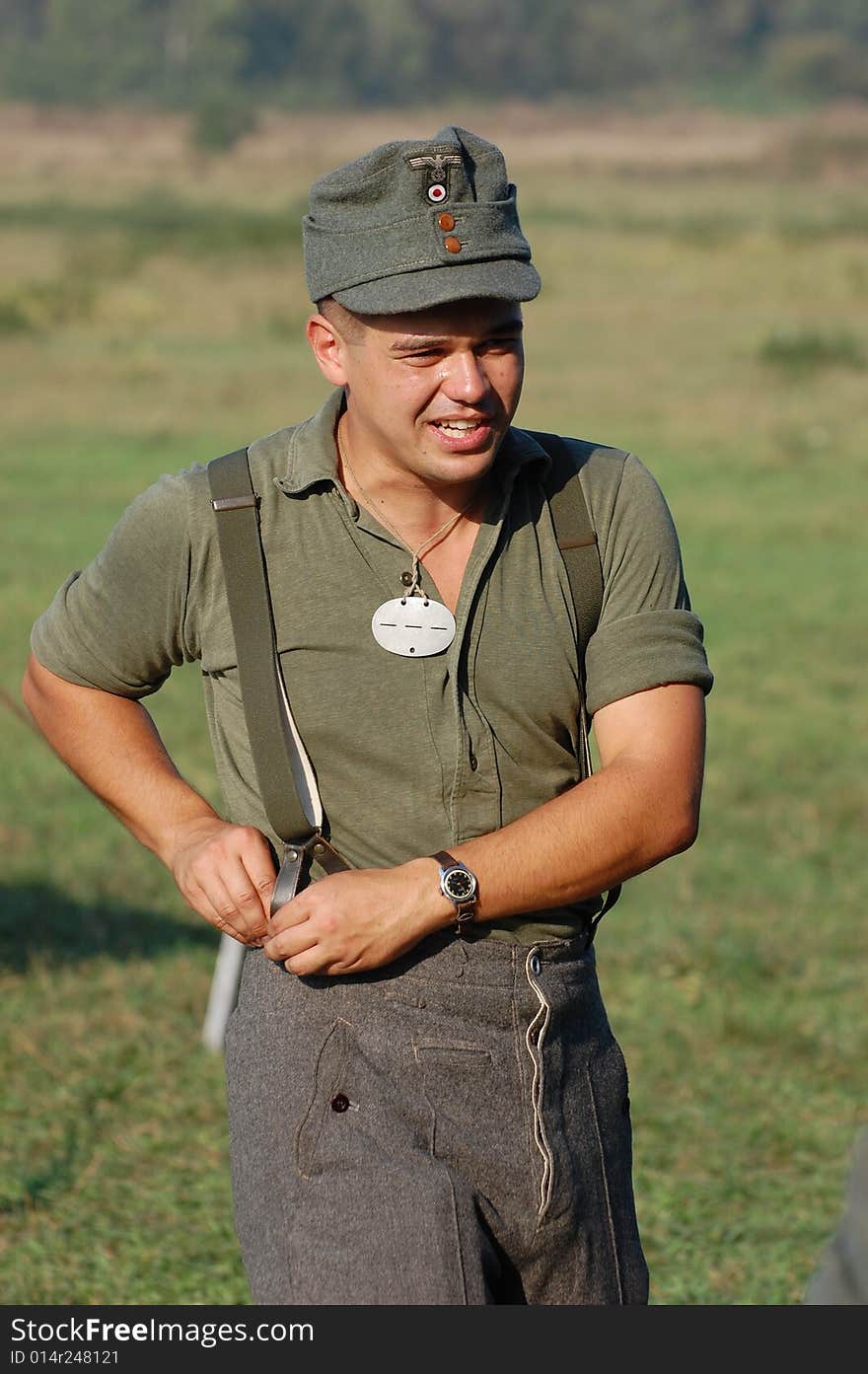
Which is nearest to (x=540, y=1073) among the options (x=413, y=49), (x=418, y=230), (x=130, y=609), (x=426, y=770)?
(x=426, y=770)

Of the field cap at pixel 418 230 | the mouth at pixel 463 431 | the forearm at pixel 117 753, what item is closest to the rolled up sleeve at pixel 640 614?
the mouth at pixel 463 431

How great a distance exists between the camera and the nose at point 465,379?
7.85 ft

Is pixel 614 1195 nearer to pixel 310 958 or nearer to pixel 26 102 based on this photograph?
pixel 310 958

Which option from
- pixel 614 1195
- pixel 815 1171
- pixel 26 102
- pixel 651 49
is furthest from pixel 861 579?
pixel 651 49

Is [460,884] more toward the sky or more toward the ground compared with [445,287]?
more toward the ground

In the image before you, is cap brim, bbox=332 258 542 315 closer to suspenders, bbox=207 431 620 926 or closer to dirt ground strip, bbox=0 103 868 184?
suspenders, bbox=207 431 620 926

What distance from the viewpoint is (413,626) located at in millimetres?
2459

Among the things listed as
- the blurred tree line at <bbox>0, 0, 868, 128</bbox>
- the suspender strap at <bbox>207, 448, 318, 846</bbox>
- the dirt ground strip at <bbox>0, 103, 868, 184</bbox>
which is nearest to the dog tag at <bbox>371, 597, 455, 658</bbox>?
the suspender strap at <bbox>207, 448, 318, 846</bbox>

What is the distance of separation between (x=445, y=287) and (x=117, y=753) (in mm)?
750

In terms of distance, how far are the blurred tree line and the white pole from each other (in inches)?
2560

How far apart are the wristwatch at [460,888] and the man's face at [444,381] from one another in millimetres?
475

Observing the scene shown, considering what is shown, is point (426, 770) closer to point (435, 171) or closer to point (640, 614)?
point (640, 614)

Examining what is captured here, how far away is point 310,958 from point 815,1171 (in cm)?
276

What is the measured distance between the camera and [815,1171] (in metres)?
4.74
